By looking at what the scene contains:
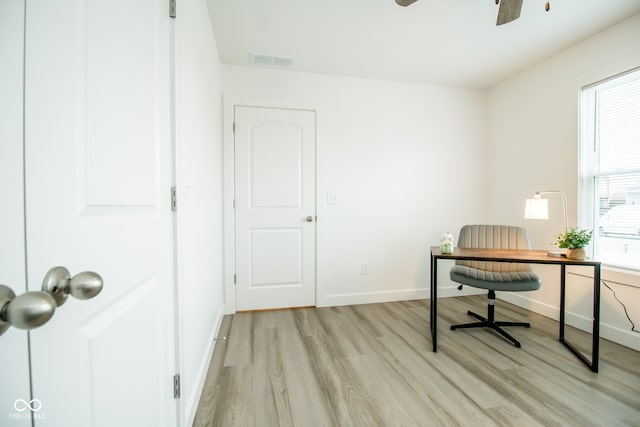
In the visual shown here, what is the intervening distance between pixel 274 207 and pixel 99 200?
223 centimetres

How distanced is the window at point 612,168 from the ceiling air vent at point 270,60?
9.19 ft

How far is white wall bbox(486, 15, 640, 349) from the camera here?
7.10 ft

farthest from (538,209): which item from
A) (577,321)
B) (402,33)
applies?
(402,33)

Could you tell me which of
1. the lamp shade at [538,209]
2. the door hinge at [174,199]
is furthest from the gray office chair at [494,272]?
the door hinge at [174,199]

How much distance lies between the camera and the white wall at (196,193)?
4.05 ft

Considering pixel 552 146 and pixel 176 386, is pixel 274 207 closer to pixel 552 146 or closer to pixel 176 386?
pixel 176 386

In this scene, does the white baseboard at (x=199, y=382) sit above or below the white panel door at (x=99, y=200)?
below

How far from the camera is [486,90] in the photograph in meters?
Answer: 3.41

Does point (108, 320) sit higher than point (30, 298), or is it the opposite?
point (30, 298)

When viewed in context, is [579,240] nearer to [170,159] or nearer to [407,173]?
[407,173]

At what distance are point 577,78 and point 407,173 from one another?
1700 millimetres

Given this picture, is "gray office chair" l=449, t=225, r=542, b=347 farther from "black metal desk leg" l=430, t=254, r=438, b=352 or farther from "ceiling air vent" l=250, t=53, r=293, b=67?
"ceiling air vent" l=250, t=53, r=293, b=67

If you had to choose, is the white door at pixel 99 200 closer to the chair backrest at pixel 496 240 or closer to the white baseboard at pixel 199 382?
the white baseboard at pixel 199 382

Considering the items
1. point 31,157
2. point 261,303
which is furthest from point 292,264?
point 31,157
